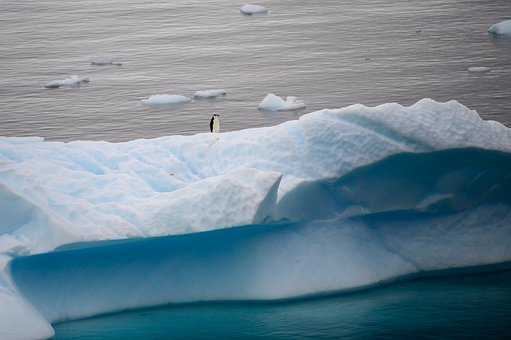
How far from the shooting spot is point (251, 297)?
1151 cm

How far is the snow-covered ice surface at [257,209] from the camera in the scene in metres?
11.1

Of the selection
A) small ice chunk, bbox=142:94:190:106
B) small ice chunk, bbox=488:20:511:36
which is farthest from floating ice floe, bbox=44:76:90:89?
small ice chunk, bbox=488:20:511:36

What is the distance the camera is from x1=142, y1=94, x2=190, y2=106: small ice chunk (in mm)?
19469

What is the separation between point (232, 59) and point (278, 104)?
4102 millimetres

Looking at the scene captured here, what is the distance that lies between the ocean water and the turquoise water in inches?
241

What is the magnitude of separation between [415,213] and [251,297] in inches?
83.5

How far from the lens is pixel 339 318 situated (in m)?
11.2

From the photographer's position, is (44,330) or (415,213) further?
(415,213)

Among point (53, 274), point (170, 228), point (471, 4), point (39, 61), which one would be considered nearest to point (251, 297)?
point (170, 228)

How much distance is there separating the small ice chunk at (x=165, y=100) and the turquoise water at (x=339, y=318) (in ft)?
27.7

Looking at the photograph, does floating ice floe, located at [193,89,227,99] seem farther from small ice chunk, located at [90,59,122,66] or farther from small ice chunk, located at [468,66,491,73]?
small ice chunk, located at [468,66,491,73]

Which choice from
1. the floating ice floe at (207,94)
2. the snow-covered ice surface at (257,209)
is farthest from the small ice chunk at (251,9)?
the snow-covered ice surface at (257,209)

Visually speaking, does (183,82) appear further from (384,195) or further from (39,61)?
(384,195)

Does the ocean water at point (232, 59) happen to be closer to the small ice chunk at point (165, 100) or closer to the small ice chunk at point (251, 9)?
the small ice chunk at point (165, 100)
